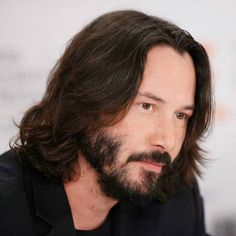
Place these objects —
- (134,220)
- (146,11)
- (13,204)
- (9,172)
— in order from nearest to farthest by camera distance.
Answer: (13,204) → (9,172) → (134,220) → (146,11)

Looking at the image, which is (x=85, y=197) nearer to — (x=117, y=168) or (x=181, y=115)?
(x=117, y=168)

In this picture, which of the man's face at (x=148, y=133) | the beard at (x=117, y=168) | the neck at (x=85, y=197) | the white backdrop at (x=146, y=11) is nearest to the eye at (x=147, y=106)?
the man's face at (x=148, y=133)

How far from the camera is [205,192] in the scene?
170 centimetres

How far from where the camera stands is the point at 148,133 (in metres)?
1.21

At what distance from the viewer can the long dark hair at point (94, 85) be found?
48.5 inches

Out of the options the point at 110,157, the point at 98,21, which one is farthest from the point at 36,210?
the point at 98,21

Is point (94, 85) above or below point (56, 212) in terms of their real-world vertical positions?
above

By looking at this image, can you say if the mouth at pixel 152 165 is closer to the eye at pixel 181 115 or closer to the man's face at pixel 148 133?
the man's face at pixel 148 133

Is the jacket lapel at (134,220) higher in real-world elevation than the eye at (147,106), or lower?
lower

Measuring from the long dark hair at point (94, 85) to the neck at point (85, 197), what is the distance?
3 cm

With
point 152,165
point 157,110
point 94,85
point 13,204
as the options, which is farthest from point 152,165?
point 13,204

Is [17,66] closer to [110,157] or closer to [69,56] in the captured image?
[69,56]

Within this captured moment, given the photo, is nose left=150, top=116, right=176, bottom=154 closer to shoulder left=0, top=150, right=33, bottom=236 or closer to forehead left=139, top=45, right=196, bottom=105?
forehead left=139, top=45, right=196, bottom=105

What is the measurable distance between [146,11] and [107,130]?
21.9 inches
